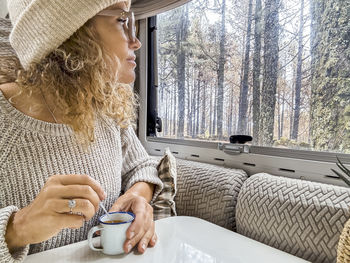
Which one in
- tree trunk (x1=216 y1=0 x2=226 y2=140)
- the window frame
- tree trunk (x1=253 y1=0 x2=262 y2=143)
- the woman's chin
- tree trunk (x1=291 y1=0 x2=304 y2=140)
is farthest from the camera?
tree trunk (x1=216 y1=0 x2=226 y2=140)

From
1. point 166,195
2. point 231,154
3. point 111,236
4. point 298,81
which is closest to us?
point 111,236

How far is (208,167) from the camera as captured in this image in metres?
1.43

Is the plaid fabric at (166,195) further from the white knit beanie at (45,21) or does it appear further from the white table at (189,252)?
the white knit beanie at (45,21)

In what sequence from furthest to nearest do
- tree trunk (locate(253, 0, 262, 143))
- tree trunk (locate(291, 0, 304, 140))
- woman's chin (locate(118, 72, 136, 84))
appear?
tree trunk (locate(253, 0, 262, 143)) → tree trunk (locate(291, 0, 304, 140)) → woman's chin (locate(118, 72, 136, 84))

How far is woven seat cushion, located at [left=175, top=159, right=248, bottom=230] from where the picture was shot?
3.93ft

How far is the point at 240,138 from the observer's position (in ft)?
4.78

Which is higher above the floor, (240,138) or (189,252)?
(240,138)

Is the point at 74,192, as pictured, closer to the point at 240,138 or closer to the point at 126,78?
the point at 126,78

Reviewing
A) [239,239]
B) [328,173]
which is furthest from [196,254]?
[328,173]

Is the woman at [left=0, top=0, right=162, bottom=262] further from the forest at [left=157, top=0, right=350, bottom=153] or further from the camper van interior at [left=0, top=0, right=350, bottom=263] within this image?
the forest at [left=157, top=0, right=350, bottom=153]

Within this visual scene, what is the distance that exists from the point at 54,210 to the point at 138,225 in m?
0.24

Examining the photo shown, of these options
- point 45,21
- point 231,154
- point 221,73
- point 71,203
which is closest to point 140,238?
point 71,203

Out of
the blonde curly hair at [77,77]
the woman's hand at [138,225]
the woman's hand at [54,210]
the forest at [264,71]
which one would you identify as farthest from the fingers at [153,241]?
the forest at [264,71]

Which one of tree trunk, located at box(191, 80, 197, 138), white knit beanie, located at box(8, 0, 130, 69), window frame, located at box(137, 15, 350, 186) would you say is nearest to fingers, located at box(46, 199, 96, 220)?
white knit beanie, located at box(8, 0, 130, 69)
